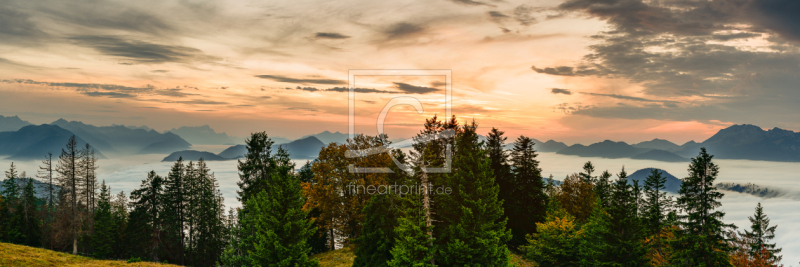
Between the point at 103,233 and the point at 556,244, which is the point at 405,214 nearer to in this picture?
the point at 556,244

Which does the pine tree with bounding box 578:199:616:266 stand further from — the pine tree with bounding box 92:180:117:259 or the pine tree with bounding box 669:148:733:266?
the pine tree with bounding box 92:180:117:259

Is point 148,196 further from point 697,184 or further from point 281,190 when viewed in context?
point 697,184

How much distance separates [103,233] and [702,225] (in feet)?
237

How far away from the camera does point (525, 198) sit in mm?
45219

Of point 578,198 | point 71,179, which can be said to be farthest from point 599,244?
point 71,179

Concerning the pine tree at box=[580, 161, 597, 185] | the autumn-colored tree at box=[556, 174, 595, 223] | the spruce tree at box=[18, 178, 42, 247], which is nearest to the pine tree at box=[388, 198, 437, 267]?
the autumn-colored tree at box=[556, 174, 595, 223]

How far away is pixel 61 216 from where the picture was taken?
170ft

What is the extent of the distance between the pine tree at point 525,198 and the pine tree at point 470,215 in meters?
14.7

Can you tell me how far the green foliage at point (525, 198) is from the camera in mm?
44438

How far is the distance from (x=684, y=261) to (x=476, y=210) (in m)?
18.4

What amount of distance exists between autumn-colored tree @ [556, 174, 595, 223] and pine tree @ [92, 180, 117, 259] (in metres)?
65.3

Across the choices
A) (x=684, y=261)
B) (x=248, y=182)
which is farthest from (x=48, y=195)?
(x=684, y=261)

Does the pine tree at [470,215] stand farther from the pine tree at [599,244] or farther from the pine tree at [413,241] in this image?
the pine tree at [599,244]

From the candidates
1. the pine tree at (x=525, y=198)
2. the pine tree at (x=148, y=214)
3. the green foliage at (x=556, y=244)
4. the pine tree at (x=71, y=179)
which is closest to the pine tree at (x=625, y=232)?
the green foliage at (x=556, y=244)
